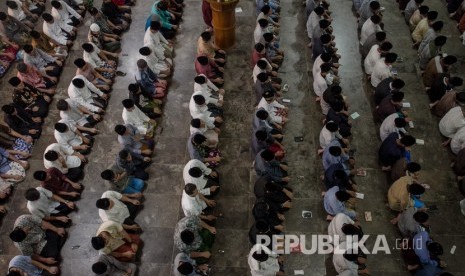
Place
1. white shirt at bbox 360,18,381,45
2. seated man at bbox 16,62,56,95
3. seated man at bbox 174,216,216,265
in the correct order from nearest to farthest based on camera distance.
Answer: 1. seated man at bbox 174,216,216,265
2. seated man at bbox 16,62,56,95
3. white shirt at bbox 360,18,381,45

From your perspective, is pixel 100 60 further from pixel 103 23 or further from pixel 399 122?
pixel 399 122

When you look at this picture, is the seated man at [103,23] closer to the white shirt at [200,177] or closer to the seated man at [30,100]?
the seated man at [30,100]

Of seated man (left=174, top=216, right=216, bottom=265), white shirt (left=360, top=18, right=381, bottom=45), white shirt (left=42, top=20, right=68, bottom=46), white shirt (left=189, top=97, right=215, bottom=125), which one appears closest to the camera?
seated man (left=174, top=216, right=216, bottom=265)

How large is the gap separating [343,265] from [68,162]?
557 cm

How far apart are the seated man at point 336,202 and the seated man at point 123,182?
3575 millimetres

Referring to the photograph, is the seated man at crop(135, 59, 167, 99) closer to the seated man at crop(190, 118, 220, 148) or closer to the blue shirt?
the seated man at crop(190, 118, 220, 148)

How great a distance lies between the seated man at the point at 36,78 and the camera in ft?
29.8

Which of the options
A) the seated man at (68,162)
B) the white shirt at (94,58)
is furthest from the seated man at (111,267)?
the white shirt at (94,58)

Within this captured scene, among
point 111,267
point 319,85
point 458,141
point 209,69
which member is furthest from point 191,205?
point 458,141

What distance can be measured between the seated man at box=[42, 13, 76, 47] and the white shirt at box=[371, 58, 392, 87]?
755 cm

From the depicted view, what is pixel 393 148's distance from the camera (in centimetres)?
761

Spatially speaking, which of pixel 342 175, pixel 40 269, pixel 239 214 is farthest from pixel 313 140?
pixel 40 269

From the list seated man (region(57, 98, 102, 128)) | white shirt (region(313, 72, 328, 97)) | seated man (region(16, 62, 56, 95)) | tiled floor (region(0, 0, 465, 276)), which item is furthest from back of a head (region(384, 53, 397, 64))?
seated man (region(16, 62, 56, 95))

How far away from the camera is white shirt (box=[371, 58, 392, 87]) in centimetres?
877
